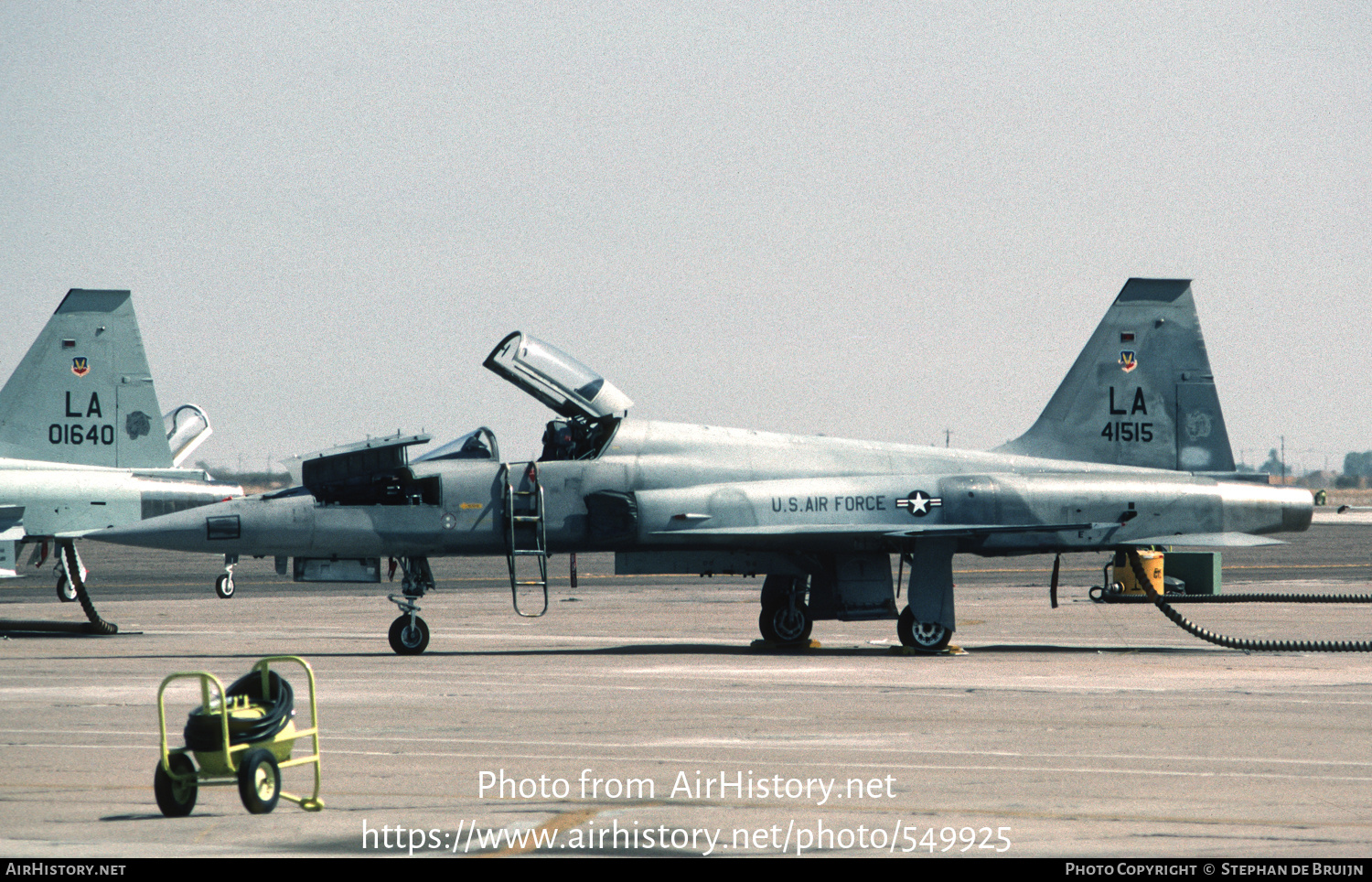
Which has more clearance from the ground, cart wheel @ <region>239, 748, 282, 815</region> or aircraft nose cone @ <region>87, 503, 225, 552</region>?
aircraft nose cone @ <region>87, 503, 225, 552</region>

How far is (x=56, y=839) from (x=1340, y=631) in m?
19.9

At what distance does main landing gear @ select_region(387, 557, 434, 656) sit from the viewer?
60.4 ft

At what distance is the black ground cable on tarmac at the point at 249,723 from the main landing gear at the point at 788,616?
1156 centimetres

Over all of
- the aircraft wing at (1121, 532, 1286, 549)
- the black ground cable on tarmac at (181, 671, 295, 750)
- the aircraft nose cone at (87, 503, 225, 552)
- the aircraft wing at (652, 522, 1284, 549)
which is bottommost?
the black ground cable on tarmac at (181, 671, 295, 750)

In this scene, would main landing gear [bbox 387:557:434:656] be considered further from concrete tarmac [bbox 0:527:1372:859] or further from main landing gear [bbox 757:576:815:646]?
main landing gear [bbox 757:576:815:646]

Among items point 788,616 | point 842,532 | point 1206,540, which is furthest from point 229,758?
point 1206,540

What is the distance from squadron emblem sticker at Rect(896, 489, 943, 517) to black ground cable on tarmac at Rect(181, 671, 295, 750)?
12.0m

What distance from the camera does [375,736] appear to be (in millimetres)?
11383

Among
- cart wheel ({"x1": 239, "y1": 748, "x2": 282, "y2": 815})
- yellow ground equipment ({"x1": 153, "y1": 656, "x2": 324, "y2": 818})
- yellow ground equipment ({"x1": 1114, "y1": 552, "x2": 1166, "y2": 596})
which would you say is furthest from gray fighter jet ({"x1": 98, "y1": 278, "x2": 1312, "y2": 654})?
cart wheel ({"x1": 239, "y1": 748, "x2": 282, "y2": 815})

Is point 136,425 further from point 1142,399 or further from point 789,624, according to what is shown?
point 1142,399

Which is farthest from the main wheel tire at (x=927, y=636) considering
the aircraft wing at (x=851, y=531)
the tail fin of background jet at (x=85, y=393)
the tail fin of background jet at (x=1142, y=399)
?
the tail fin of background jet at (x=85, y=393)

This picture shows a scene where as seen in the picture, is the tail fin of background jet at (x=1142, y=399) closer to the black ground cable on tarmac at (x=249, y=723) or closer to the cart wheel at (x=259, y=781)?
the black ground cable on tarmac at (x=249, y=723)

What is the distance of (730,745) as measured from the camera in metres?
10.9
